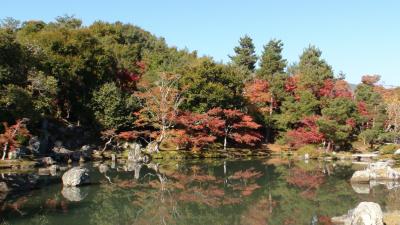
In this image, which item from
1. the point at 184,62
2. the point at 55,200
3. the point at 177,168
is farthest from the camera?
the point at 184,62

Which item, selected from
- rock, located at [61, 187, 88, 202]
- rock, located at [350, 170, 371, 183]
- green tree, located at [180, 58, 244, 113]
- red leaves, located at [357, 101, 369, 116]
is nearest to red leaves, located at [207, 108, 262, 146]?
green tree, located at [180, 58, 244, 113]

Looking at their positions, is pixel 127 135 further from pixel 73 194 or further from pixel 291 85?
pixel 291 85

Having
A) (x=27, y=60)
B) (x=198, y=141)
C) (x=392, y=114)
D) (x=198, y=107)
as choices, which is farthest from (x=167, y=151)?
(x=392, y=114)

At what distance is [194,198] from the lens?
768 inches

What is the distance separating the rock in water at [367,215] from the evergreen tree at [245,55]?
157 ft

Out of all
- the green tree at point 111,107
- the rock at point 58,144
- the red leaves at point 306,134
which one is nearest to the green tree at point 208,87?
the green tree at point 111,107

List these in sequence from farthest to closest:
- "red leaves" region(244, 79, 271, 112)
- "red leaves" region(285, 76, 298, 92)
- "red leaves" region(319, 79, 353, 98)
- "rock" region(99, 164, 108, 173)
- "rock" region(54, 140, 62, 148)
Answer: "red leaves" region(285, 76, 298, 92) < "red leaves" region(319, 79, 353, 98) < "red leaves" region(244, 79, 271, 112) < "rock" region(54, 140, 62, 148) < "rock" region(99, 164, 108, 173)

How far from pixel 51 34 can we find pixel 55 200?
76.9ft

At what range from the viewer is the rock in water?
12633 mm

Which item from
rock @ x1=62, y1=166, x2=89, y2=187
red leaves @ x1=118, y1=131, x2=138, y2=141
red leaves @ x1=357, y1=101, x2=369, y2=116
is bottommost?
rock @ x1=62, y1=166, x2=89, y2=187

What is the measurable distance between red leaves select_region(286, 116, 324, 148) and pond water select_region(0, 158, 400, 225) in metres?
15.8

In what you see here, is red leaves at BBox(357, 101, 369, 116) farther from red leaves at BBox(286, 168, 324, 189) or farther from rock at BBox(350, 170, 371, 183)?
rock at BBox(350, 170, 371, 183)

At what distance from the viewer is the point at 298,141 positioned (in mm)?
45750

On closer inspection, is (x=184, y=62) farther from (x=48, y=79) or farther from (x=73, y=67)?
(x=48, y=79)
